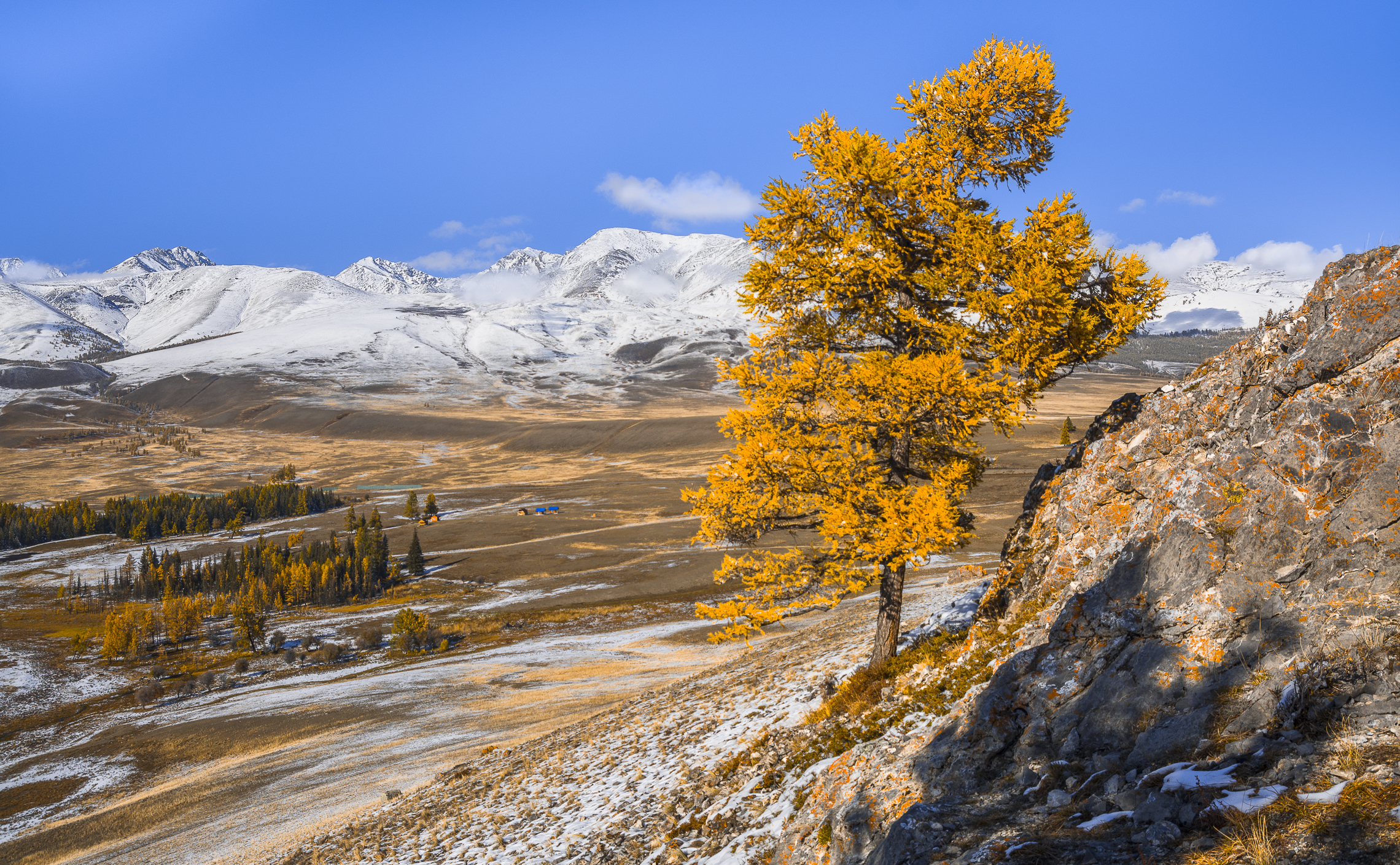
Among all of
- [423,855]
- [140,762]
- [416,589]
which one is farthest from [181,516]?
[423,855]

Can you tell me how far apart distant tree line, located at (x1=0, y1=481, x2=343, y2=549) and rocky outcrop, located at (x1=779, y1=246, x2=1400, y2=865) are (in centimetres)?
18203

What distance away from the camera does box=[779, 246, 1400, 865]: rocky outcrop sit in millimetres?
6391

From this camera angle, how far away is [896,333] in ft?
47.9

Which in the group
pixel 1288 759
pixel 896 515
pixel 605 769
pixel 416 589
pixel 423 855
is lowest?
pixel 416 589

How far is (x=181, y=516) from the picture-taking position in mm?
161875

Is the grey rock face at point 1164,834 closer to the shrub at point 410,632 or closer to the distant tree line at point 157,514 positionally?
the shrub at point 410,632

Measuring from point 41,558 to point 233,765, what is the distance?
141 metres

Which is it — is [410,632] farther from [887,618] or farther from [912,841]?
[912,841]

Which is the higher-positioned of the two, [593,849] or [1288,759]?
[1288,759]

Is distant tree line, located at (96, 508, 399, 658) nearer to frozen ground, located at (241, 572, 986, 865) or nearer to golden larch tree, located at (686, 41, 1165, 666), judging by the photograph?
frozen ground, located at (241, 572, 986, 865)

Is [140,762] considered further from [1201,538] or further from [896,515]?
[1201,538]

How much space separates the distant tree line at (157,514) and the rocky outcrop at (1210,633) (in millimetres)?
182028

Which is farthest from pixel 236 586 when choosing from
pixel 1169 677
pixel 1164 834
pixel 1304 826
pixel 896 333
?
pixel 1304 826

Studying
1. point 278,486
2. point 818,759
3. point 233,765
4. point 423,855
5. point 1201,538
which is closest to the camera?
point 1201,538
